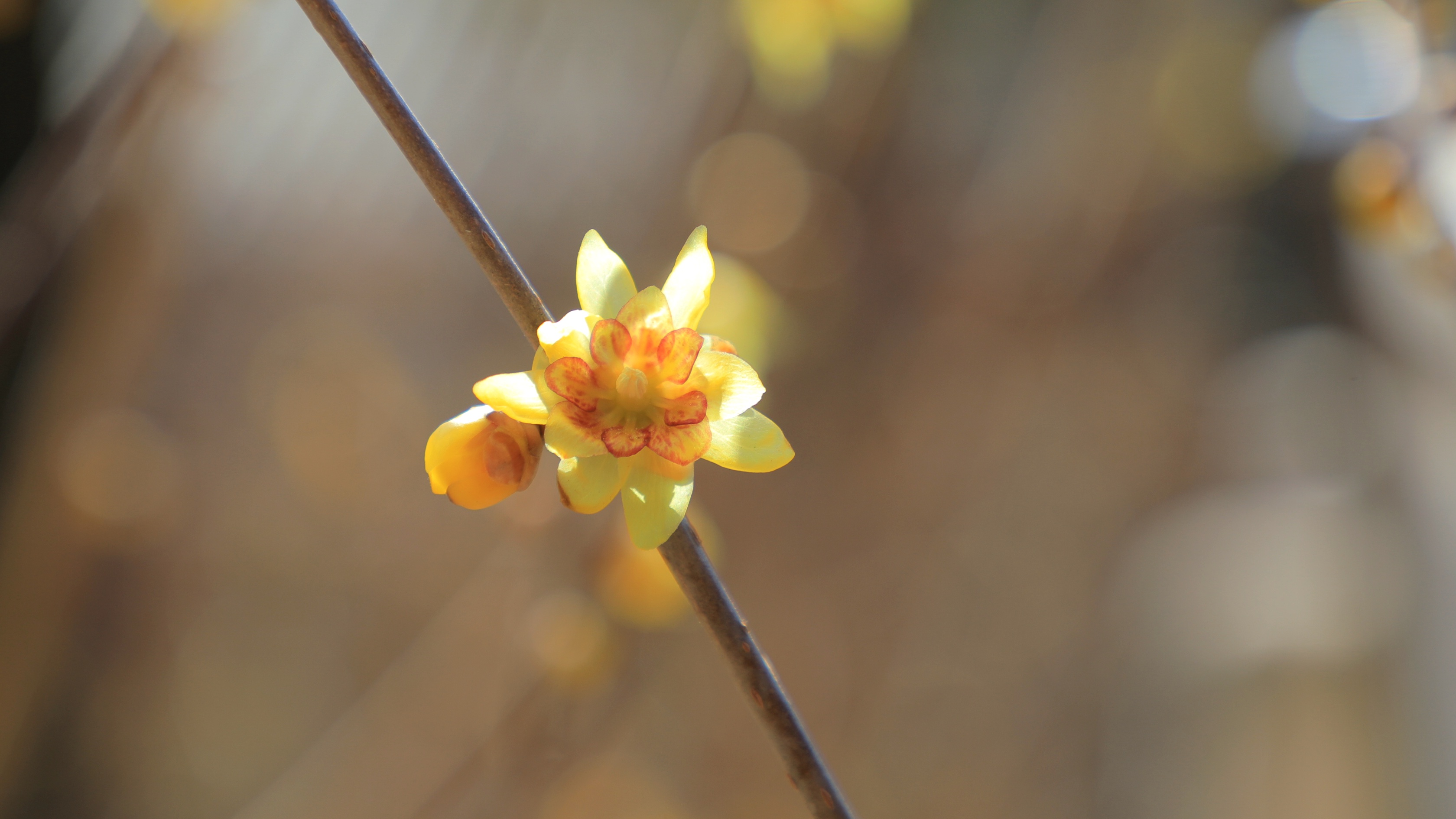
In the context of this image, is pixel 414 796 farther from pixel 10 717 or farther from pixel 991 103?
pixel 991 103

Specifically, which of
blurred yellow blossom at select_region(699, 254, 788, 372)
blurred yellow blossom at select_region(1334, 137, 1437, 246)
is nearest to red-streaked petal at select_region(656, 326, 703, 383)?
blurred yellow blossom at select_region(699, 254, 788, 372)

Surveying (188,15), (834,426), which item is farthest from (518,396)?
(834,426)

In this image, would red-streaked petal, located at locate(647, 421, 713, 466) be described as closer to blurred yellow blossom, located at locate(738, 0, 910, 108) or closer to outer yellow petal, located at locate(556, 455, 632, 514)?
outer yellow petal, located at locate(556, 455, 632, 514)

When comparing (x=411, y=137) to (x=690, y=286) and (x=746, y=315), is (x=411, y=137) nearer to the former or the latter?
(x=690, y=286)

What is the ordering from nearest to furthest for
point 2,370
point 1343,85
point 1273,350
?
point 2,370, point 1343,85, point 1273,350

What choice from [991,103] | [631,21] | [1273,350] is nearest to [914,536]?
[1273,350]

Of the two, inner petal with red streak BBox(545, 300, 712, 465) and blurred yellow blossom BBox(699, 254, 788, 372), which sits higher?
blurred yellow blossom BBox(699, 254, 788, 372)
